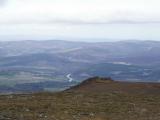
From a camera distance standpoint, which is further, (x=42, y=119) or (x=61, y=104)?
(x=61, y=104)

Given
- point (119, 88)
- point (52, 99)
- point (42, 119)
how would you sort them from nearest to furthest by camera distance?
point (42, 119) → point (52, 99) → point (119, 88)

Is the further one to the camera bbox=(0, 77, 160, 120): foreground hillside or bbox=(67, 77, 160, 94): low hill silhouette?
bbox=(67, 77, 160, 94): low hill silhouette

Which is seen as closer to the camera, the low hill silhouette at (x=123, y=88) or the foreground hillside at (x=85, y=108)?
the foreground hillside at (x=85, y=108)

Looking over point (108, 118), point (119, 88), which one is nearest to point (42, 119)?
point (108, 118)

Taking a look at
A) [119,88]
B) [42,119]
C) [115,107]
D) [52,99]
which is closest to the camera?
[42,119]

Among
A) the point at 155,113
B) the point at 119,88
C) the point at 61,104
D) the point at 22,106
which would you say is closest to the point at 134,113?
the point at 155,113

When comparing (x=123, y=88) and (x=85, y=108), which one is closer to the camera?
(x=85, y=108)

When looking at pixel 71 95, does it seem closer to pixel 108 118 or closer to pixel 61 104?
pixel 61 104

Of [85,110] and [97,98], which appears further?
[97,98]

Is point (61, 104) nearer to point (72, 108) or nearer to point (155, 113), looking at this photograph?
point (72, 108)
